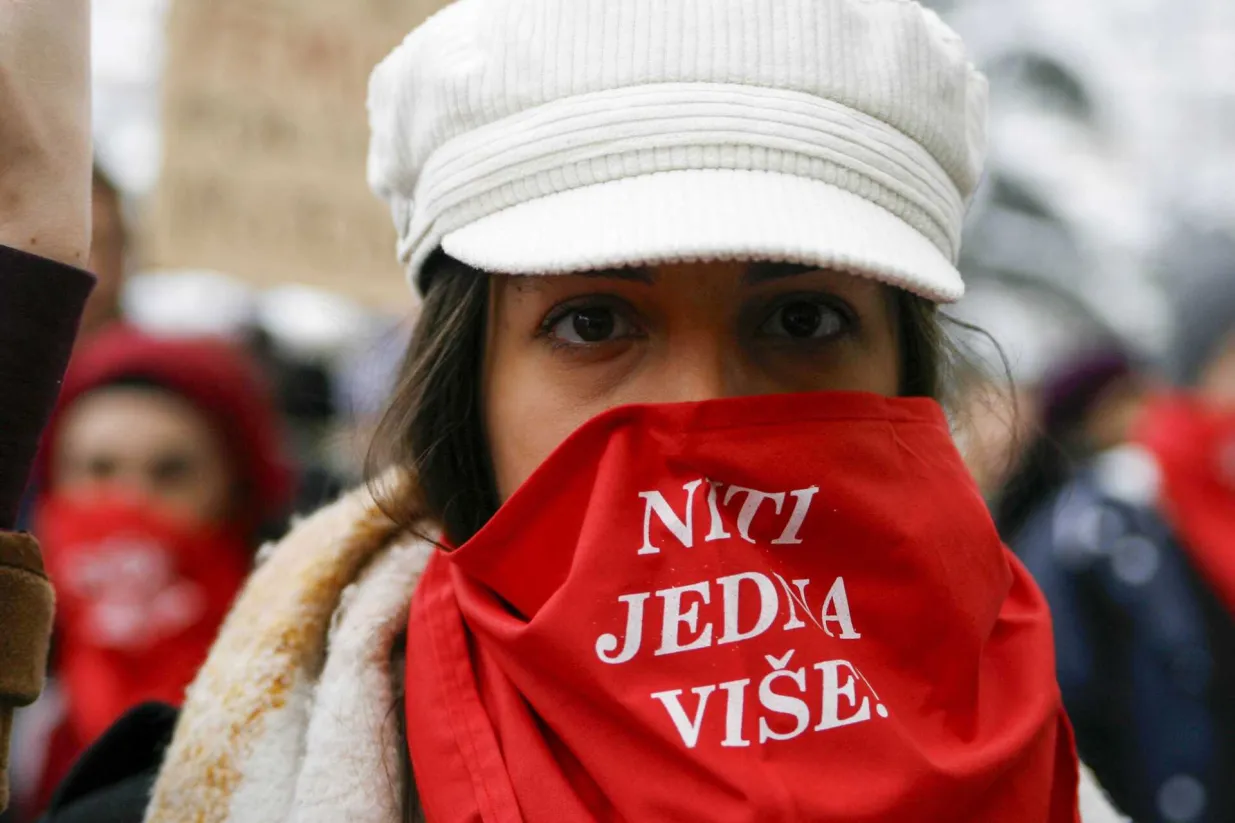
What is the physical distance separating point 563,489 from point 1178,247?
1956cm

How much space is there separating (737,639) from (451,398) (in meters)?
0.55

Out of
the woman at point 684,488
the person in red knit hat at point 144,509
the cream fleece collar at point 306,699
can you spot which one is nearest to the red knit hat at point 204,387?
the person in red knit hat at point 144,509

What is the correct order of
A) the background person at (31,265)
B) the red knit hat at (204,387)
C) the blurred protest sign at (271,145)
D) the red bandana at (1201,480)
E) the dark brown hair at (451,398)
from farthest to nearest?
1. the blurred protest sign at (271,145)
2. the red knit hat at (204,387)
3. the red bandana at (1201,480)
4. the dark brown hair at (451,398)
5. the background person at (31,265)

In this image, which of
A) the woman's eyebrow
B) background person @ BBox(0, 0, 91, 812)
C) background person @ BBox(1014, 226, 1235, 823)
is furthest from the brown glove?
background person @ BBox(1014, 226, 1235, 823)

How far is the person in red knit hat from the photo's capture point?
3.15 metres

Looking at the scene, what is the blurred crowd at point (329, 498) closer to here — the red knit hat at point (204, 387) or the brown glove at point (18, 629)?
the red knit hat at point (204, 387)

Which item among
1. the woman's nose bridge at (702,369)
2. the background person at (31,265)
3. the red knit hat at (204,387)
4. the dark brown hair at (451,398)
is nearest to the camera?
the background person at (31,265)

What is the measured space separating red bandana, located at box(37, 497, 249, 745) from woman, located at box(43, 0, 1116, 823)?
6.24 feet

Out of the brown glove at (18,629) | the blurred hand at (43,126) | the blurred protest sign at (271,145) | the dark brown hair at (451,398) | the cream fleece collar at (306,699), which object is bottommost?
the cream fleece collar at (306,699)

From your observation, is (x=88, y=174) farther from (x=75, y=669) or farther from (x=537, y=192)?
(x=75, y=669)

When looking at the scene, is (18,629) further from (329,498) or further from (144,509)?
(144,509)

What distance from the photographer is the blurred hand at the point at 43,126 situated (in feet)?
3.59

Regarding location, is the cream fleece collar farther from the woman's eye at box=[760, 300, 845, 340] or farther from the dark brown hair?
the woman's eye at box=[760, 300, 845, 340]

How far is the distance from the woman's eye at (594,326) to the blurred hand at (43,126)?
20.8 inches
